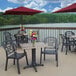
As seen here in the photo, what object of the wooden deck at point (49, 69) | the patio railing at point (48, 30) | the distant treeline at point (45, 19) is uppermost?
Answer: the distant treeline at point (45, 19)

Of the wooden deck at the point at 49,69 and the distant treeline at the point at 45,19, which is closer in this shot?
the wooden deck at the point at 49,69

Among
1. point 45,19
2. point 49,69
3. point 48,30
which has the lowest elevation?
point 49,69

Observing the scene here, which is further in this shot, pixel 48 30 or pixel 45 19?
pixel 45 19

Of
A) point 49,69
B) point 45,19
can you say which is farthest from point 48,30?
point 49,69

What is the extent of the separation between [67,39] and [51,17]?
3240 mm

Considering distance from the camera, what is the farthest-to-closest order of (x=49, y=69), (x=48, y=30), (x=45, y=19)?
(x=45, y=19) < (x=48, y=30) < (x=49, y=69)

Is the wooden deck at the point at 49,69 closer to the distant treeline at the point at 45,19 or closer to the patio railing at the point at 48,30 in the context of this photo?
the patio railing at the point at 48,30

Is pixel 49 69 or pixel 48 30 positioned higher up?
pixel 48 30

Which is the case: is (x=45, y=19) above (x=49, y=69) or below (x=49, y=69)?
above

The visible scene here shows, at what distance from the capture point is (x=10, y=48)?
16.8 feet

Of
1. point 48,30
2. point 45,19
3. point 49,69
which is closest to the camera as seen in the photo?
point 49,69

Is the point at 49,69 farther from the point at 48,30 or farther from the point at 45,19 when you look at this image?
the point at 45,19

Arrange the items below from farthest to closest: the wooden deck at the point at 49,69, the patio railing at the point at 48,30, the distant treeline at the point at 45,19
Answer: the distant treeline at the point at 45,19 < the patio railing at the point at 48,30 < the wooden deck at the point at 49,69

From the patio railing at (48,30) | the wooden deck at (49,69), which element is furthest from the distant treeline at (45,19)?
the wooden deck at (49,69)
